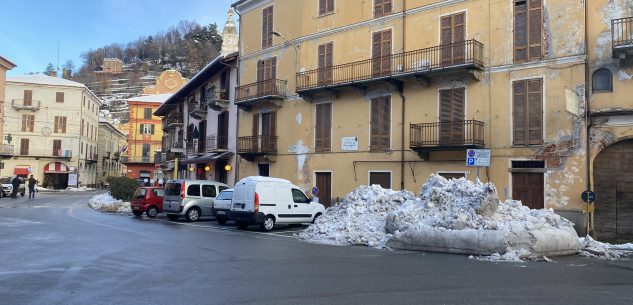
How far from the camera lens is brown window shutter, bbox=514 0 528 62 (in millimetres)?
19312

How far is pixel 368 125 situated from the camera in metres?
24.1

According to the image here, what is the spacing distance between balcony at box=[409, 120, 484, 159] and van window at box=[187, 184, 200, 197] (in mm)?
9377

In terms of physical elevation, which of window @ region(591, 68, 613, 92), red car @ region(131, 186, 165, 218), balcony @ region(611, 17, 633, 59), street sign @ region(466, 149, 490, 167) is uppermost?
balcony @ region(611, 17, 633, 59)

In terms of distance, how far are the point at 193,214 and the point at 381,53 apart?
36.0 ft

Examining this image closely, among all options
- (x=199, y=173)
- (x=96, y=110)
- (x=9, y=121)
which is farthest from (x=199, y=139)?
(x=96, y=110)

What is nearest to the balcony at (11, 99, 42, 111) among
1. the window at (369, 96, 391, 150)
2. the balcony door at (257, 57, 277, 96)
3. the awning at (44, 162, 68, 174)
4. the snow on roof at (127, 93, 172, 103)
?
the awning at (44, 162, 68, 174)

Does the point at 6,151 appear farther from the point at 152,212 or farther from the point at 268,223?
the point at 268,223

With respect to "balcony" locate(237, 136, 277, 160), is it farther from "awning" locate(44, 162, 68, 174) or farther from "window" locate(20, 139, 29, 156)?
"awning" locate(44, 162, 68, 174)

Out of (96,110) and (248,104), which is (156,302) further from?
(96,110)

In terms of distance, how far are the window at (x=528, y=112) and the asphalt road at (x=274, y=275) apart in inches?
295

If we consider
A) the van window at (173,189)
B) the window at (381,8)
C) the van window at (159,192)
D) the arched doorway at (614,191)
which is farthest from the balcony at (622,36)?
the van window at (159,192)

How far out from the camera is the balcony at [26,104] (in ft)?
209

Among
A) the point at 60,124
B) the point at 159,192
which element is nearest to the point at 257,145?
the point at 159,192

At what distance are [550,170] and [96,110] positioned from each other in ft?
239
